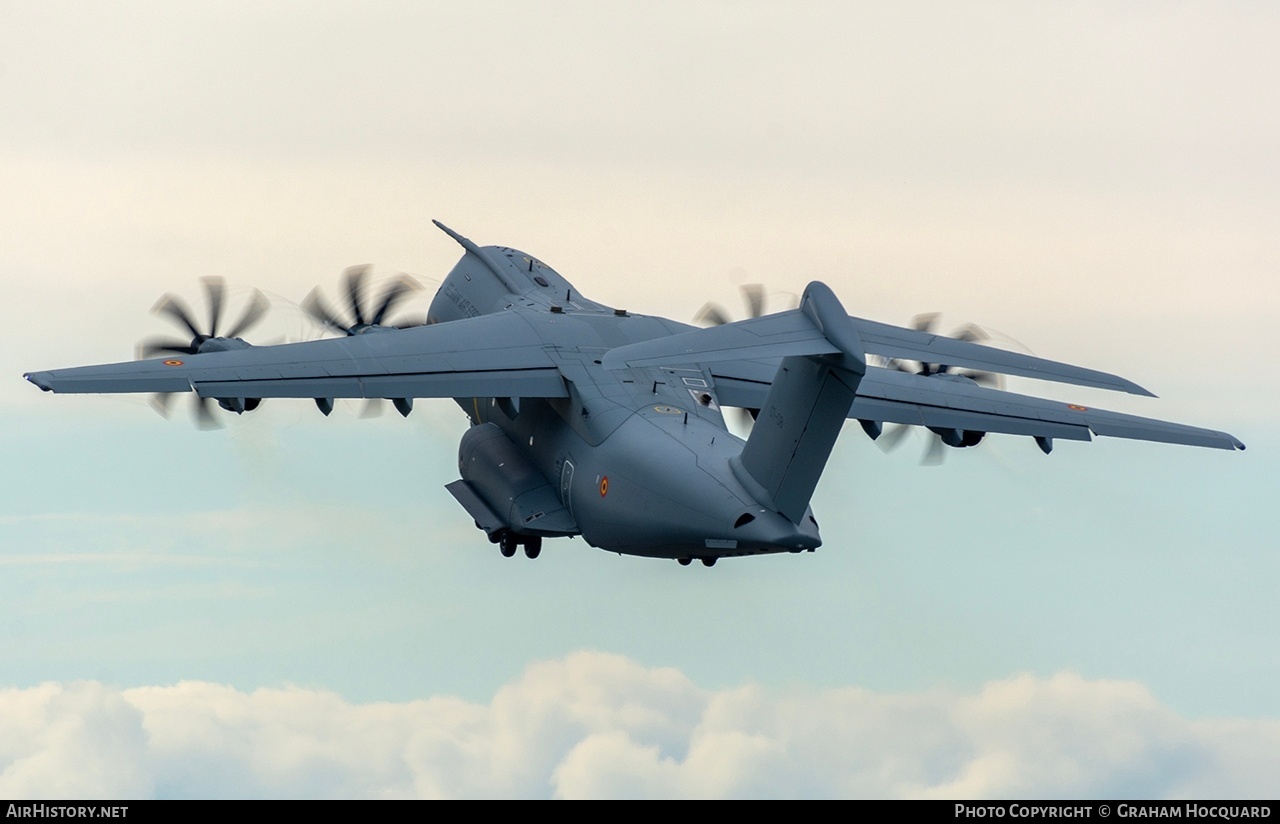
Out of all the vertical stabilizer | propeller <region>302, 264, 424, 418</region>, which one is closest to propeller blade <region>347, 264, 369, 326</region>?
propeller <region>302, 264, 424, 418</region>

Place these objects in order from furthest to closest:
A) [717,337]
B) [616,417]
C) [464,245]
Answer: [464,245] → [616,417] → [717,337]

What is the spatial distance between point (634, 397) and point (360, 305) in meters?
7.09

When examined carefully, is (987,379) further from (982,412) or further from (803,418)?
(803,418)

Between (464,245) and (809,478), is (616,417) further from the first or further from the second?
(464,245)

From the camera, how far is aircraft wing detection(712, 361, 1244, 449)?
109 feet

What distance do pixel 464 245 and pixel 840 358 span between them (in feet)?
47.4

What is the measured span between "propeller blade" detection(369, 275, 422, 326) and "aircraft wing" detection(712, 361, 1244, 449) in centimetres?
648

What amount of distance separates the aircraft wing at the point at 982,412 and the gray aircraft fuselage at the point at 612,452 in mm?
2285

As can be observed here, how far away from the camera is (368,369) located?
32125 millimetres

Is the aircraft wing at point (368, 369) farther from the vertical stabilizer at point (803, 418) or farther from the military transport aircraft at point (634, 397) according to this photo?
the vertical stabilizer at point (803, 418)

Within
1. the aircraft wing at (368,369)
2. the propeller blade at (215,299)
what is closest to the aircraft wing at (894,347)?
the aircraft wing at (368,369)

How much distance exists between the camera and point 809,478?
93.1ft

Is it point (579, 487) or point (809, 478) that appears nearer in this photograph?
point (809, 478)

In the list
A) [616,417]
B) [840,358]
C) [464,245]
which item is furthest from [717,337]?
[464,245]
